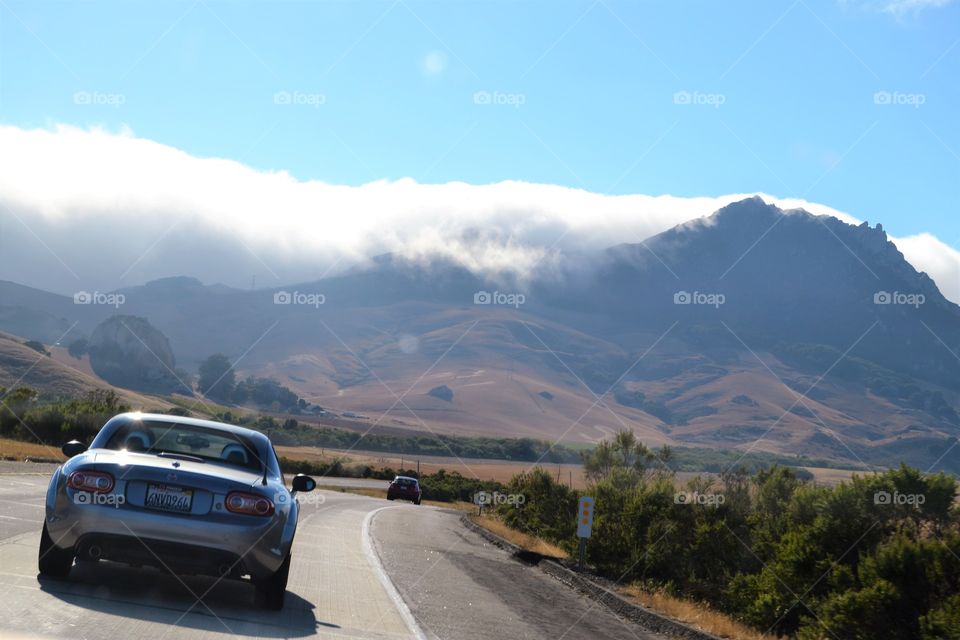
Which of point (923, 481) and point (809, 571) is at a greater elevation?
point (923, 481)

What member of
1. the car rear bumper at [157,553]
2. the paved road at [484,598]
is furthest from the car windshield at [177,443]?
the paved road at [484,598]

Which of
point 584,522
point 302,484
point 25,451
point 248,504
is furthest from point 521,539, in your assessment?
point 25,451

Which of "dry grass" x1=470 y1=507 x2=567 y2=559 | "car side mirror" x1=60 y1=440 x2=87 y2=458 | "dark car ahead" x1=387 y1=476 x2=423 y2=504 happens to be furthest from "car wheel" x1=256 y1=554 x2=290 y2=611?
"dark car ahead" x1=387 y1=476 x2=423 y2=504

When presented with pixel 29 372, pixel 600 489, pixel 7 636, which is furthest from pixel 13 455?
pixel 29 372

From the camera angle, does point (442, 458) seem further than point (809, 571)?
Yes

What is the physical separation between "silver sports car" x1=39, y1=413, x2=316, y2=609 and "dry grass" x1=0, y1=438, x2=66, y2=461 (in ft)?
85.6

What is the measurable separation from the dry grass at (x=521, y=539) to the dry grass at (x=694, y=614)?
5.58 metres

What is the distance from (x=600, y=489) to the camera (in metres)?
24.2

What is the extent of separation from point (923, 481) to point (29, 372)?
13421cm

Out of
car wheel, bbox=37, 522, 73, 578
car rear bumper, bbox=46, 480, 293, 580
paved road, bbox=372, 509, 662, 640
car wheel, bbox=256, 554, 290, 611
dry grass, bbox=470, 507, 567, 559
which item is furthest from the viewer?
dry grass, bbox=470, 507, 567, 559

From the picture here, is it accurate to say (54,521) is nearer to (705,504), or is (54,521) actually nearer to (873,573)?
(873,573)

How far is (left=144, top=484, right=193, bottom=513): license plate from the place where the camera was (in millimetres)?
8547

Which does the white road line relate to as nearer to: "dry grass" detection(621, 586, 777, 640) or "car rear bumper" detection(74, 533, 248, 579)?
"car rear bumper" detection(74, 533, 248, 579)

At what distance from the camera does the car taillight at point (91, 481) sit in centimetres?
862
